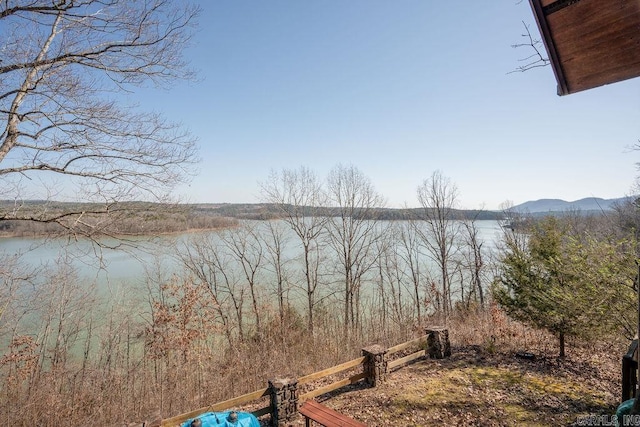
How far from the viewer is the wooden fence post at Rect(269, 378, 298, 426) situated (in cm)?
530

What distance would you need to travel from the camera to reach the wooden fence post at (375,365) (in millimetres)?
6523

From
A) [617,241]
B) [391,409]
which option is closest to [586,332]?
[617,241]

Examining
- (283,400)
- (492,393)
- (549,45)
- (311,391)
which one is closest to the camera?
(549,45)

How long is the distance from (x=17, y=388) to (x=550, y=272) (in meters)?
14.4

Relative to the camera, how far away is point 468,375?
6.78m

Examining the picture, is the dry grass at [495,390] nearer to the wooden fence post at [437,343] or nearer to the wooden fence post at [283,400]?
the wooden fence post at [437,343]

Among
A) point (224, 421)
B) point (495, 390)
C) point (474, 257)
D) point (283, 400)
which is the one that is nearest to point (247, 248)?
point (283, 400)

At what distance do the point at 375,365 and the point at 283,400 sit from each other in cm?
217

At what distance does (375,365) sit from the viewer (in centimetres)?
652

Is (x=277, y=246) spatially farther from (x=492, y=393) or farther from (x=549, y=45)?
(x=549, y=45)

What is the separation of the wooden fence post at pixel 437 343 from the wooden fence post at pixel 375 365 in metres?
1.75

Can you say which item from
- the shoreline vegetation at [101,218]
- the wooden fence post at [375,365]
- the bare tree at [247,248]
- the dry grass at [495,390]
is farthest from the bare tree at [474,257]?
the shoreline vegetation at [101,218]

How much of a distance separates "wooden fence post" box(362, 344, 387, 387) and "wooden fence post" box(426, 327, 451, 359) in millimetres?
1753

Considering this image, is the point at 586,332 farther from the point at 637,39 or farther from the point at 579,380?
the point at 637,39
